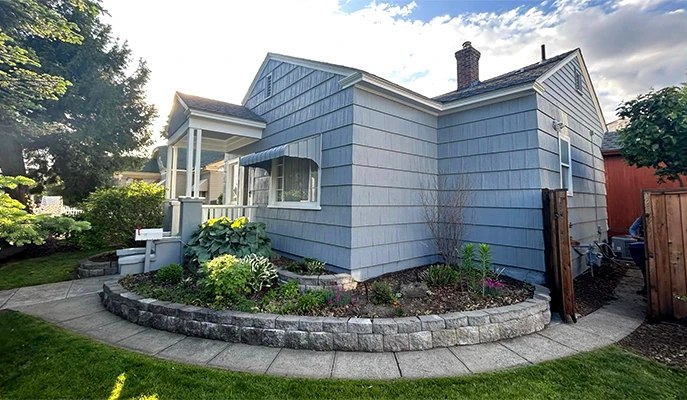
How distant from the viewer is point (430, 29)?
727 centimetres

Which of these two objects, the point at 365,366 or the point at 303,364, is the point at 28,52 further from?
the point at 365,366

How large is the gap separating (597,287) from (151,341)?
7914 millimetres

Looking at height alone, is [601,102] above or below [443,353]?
above

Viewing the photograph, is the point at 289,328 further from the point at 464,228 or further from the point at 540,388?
the point at 464,228

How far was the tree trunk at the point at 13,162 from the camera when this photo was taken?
9.34 m

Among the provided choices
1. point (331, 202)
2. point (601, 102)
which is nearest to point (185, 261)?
point (331, 202)

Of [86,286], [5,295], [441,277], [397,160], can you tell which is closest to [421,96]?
[397,160]

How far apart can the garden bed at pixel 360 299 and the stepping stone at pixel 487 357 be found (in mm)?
529

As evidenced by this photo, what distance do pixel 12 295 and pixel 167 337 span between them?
440cm

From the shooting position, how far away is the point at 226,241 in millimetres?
5668

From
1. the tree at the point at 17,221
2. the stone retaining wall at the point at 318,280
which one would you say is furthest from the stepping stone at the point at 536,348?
the tree at the point at 17,221

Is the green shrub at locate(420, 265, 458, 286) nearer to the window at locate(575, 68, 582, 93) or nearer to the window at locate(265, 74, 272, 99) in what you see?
the window at locate(265, 74, 272, 99)

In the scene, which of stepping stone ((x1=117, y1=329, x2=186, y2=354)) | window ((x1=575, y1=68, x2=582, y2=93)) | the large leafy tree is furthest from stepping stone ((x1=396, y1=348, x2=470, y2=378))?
the large leafy tree

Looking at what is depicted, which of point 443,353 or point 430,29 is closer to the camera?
point 443,353
